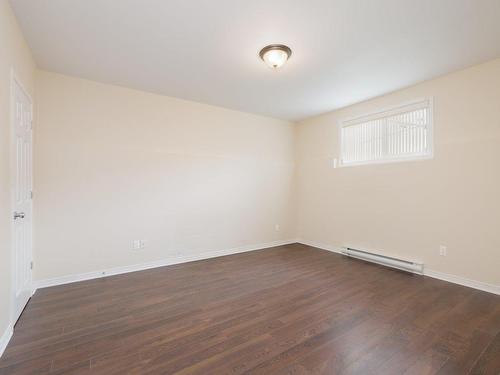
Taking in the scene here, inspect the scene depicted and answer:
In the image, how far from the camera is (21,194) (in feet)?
8.04

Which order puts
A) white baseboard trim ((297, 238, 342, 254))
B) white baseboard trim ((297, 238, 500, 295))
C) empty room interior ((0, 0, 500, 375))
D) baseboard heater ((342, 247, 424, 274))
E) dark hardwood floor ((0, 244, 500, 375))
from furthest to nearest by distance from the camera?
white baseboard trim ((297, 238, 342, 254))
baseboard heater ((342, 247, 424, 274))
white baseboard trim ((297, 238, 500, 295))
empty room interior ((0, 0, 500, 375))
dark hardwood floor ((0, 244, 500, 375))

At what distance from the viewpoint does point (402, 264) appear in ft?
11.9

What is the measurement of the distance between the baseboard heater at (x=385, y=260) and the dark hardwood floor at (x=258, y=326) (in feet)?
0.66

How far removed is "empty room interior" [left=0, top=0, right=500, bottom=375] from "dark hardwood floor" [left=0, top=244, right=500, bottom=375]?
0.07ft

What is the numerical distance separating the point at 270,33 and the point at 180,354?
114 inches

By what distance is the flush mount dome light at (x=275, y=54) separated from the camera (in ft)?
8.43

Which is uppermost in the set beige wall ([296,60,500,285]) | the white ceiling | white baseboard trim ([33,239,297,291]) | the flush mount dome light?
the white ceiling

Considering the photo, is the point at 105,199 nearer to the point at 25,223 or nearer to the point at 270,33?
the point at 25,223

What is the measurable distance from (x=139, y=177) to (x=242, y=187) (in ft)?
6.21

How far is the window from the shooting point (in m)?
3.55

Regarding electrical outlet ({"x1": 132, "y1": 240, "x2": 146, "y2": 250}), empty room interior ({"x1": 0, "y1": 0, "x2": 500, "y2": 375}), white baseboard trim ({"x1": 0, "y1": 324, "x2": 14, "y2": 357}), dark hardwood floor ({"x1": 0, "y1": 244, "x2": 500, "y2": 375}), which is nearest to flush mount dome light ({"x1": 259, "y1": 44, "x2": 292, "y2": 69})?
empty room interior ({"x1": 0, "y1": 0, "x2": 500, "y2": 375})

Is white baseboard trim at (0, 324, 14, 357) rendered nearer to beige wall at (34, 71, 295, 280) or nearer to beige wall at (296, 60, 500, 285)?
beige wall at (34, 71, 295, 280)

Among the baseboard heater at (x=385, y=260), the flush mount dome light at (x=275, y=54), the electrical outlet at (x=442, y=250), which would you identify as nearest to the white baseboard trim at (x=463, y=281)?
the baseboard heater at (x=385, y=260)

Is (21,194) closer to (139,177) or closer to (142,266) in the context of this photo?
(139,177)
